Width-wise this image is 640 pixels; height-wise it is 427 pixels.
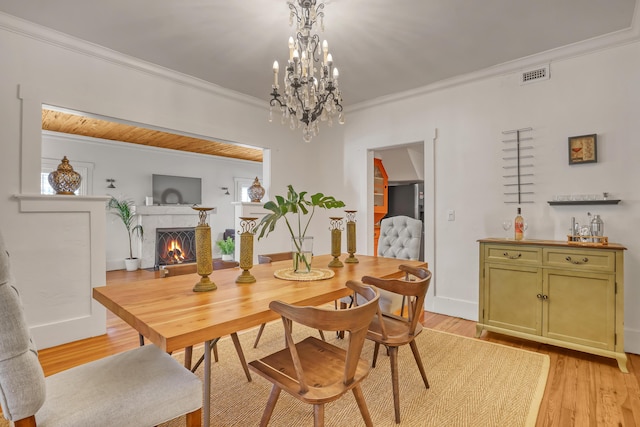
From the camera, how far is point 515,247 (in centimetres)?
275

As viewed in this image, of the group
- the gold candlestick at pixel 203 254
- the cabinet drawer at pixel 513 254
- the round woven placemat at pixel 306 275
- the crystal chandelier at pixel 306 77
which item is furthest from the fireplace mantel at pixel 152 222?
the cabinet drawer at pixel 513 254

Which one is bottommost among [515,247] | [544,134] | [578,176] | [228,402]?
[228,402]

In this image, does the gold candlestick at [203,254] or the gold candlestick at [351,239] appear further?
the gold candlestick at [351,239]

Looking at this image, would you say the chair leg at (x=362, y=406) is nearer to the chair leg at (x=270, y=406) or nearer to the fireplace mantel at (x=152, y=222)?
the chair leg at (x=270, y=406)

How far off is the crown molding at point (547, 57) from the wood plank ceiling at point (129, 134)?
2.98 m

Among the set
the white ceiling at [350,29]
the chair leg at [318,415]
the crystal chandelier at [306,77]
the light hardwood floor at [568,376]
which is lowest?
the light hardwood floor at [568,376]

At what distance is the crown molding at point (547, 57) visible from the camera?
2580 millimetres

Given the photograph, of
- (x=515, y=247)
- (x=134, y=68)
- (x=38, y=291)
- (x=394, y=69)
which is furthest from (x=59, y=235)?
(x=515, y=247)

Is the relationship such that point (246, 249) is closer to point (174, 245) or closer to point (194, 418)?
point (194, 418)

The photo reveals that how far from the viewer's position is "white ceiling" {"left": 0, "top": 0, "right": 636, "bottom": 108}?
224 cm

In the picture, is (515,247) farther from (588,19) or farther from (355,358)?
(355,358)

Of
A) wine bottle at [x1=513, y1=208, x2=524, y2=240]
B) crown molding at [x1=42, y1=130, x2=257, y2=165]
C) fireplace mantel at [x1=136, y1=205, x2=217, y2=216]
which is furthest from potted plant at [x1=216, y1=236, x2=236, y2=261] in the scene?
wine bottle at [x1=513, y1=208, x2=524, y2=240]

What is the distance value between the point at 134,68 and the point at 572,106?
397 centimetres

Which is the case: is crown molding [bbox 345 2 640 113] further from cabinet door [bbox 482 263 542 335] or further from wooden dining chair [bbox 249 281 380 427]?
wooden dining chair [bbox 249 281 380 427]
